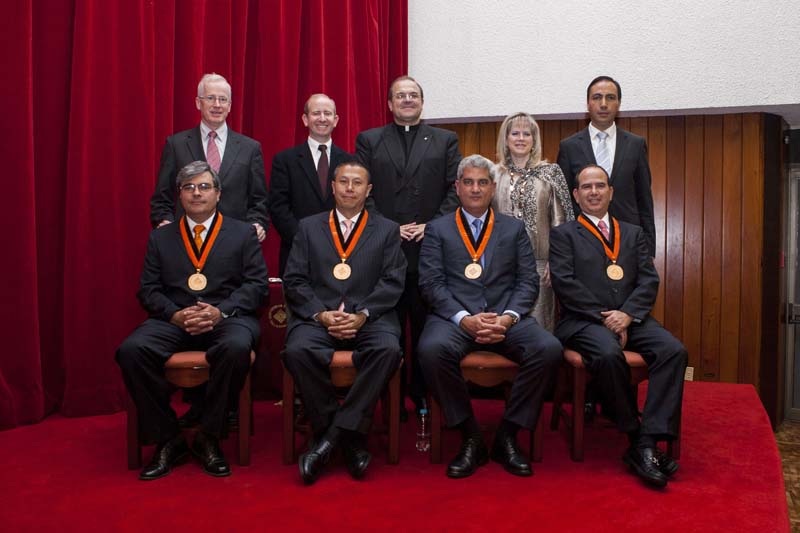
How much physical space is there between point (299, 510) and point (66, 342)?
188 cm

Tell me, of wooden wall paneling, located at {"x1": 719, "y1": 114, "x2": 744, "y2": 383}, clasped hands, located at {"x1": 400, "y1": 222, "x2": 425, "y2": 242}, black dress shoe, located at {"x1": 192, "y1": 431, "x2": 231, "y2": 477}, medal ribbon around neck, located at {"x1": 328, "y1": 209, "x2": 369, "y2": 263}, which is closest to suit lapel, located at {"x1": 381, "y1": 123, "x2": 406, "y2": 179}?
clasped hands, located at {"x1": 400, "y1": 222, "x2": 425, "y2": 242}

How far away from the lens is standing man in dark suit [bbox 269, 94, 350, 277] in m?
3.68

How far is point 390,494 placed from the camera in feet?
8.21

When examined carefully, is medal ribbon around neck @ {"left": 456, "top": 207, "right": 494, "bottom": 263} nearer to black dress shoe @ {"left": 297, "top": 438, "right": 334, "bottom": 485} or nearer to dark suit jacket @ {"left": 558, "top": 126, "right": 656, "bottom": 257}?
dark suit jacket @ {"left": 558, "top": 126, "right": 656, "bottom": 257}

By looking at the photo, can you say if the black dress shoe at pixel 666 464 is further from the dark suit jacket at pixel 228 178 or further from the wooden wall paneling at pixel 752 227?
the wooden wall paneling at pixel 752 227

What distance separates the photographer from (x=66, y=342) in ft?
11.6

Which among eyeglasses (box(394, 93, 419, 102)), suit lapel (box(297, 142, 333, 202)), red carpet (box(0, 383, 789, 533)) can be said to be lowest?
red carpet (box(0, 383, 789, 533))

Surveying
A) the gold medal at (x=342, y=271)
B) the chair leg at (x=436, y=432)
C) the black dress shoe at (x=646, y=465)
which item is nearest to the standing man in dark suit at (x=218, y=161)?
the gold medal at (x=342, y=271)

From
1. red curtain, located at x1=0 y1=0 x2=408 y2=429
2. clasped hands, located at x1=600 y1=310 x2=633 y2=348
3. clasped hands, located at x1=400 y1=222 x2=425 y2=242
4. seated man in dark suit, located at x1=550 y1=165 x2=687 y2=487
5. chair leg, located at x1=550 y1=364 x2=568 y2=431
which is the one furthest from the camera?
clasped hands, located at x1=400 y1=222 x2=425 y2=242

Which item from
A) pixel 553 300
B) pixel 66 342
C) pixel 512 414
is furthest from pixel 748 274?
pixel 66 342

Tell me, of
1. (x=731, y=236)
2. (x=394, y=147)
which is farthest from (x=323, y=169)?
(x=731, y=236)

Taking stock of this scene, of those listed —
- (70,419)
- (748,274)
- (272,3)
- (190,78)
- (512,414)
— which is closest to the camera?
(512,414)

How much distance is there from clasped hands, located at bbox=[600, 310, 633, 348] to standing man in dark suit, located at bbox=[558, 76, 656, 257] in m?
0.69

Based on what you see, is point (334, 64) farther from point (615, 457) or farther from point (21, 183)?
point (615, 457)
